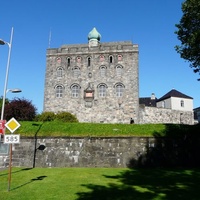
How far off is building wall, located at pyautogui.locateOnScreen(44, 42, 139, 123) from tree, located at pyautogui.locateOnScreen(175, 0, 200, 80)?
1885cm

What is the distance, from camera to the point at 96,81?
37594mm

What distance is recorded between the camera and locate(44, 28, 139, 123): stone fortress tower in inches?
1435

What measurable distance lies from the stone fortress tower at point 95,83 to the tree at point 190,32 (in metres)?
18.8

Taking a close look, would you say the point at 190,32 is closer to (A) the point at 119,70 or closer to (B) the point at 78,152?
(B) the point at 78,152

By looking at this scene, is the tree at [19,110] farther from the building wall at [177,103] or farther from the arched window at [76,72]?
the building wall at [177,103]

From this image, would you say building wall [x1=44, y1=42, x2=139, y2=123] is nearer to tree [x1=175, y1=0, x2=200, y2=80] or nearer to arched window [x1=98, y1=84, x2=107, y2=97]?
arched window [x1=98, y1=84, x2=107, y2=97]

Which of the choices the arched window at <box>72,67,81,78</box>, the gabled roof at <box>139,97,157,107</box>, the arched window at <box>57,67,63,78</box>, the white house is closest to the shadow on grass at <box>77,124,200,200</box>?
the arched window at <box>72,67,81,78</box>

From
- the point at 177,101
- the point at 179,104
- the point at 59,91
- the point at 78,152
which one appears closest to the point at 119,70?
the point at 59,91

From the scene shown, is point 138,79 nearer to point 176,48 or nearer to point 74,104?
point 74,104

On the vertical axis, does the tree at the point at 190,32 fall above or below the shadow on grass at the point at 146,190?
above

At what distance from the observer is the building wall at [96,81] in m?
36.4

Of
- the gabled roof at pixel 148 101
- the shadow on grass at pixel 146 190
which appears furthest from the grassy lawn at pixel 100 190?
the gabled roof at pixel 148 101

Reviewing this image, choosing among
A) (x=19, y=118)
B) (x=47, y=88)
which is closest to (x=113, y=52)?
(x=47, y=88)

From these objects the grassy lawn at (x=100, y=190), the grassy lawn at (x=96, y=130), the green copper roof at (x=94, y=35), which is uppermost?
the green copper roof at (x=94, y=35)
